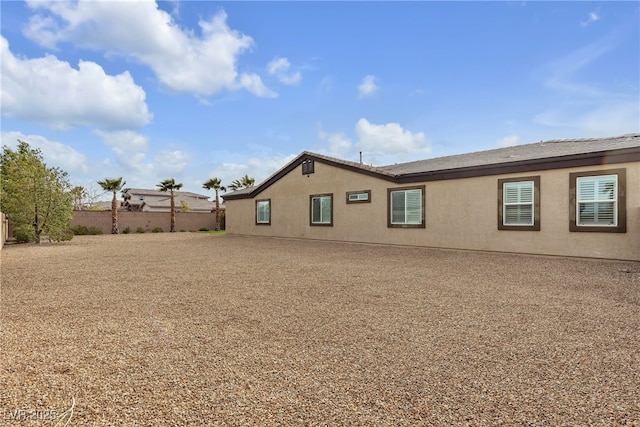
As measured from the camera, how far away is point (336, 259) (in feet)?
36.6

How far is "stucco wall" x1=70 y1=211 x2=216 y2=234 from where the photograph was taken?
27.3 meters

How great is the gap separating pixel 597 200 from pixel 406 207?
6.12m

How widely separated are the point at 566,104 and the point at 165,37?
1661 cm

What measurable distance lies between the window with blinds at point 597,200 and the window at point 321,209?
992 cm

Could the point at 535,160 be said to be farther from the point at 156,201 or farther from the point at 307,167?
the point at 156,201

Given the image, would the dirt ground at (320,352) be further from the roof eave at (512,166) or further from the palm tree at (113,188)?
the palm tree at (113,188)

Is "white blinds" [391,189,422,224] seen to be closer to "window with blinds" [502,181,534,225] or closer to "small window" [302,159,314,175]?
"window with blinds" [502,181,534,225]

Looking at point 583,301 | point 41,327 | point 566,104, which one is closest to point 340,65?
point 566,104

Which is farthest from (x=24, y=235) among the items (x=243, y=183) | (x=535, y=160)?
(x=535, y=160)

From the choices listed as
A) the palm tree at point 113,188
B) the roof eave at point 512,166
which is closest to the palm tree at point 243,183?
the palm tree at point 113,188

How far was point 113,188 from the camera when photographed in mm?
28594

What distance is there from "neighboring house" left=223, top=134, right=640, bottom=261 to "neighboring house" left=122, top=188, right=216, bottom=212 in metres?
31.6

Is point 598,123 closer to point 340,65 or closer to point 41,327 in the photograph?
point 340,65

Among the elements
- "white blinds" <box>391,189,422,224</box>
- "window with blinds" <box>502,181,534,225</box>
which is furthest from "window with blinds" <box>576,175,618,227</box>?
"white blinds" <box>391,189,422,224</box>
